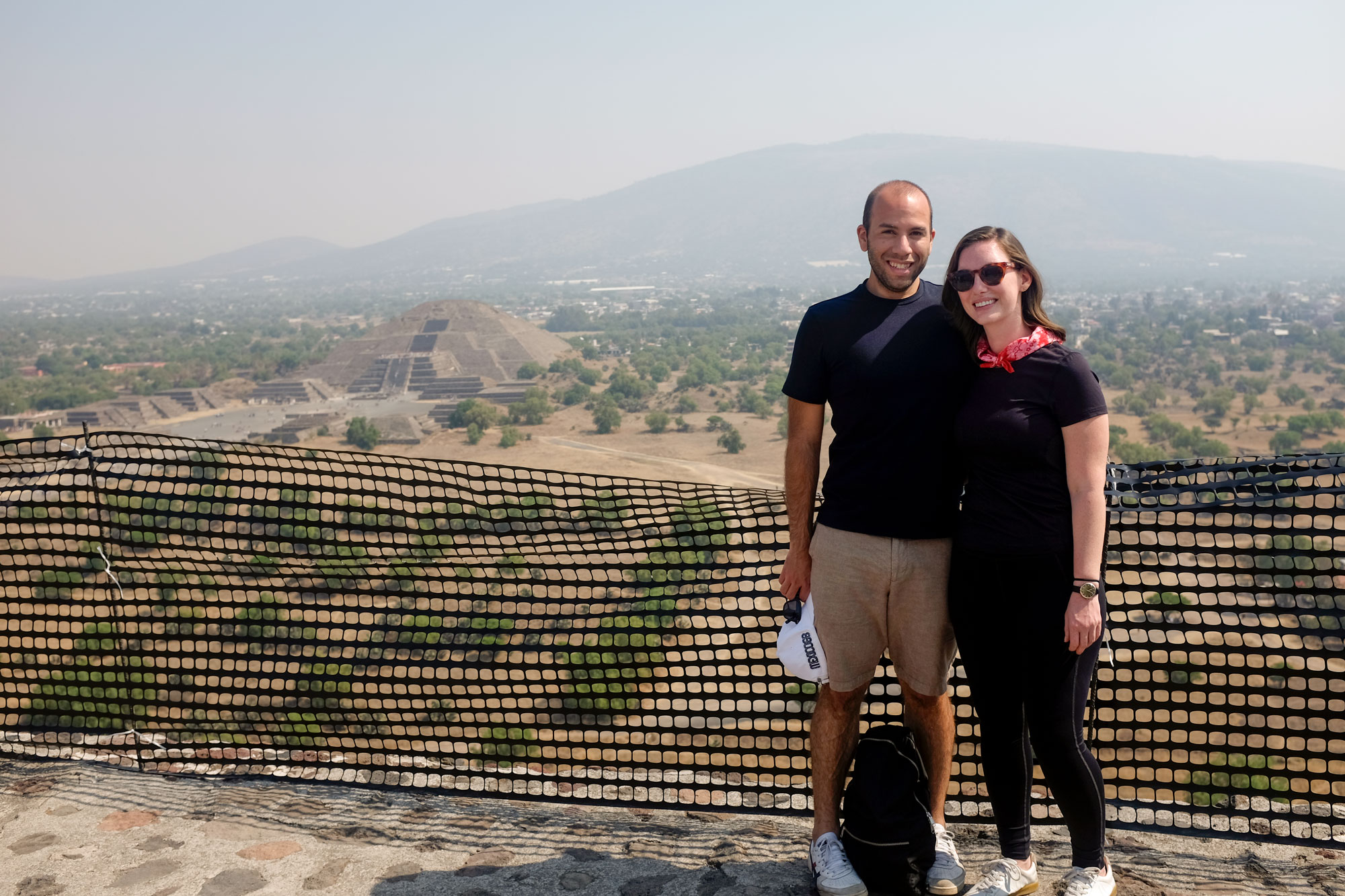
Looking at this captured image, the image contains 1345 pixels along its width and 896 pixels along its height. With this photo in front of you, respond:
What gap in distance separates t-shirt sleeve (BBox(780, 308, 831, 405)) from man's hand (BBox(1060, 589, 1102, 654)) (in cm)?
88

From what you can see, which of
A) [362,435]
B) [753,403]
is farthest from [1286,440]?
[362,435]

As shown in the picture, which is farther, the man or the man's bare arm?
the man's bare arm

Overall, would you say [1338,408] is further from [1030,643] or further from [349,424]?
[1030,643]

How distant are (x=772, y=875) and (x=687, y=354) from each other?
98.0 metres

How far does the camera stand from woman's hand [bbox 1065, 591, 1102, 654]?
2.71 meters

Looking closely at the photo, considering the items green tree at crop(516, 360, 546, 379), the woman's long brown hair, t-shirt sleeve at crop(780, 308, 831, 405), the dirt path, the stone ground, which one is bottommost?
the dirt path

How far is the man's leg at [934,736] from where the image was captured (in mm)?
3131

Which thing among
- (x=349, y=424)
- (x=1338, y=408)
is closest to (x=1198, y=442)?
(x=1338, y=408)

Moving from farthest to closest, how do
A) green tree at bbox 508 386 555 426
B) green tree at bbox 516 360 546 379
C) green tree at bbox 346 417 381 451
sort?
green tree at bbox 516 360 546 379, green tree at bbox 508 386 555 426, green tree at bbox 346 417 381 451

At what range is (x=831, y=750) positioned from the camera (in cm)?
321

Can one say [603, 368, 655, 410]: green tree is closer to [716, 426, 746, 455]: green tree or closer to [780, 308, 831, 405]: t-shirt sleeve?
[716, 426, 746, 455]: green tree

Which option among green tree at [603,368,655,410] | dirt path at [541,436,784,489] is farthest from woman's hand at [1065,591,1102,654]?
green tree at [603,368,655,410]

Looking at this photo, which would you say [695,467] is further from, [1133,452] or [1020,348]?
[1020,348]

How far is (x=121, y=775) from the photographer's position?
4016mm
